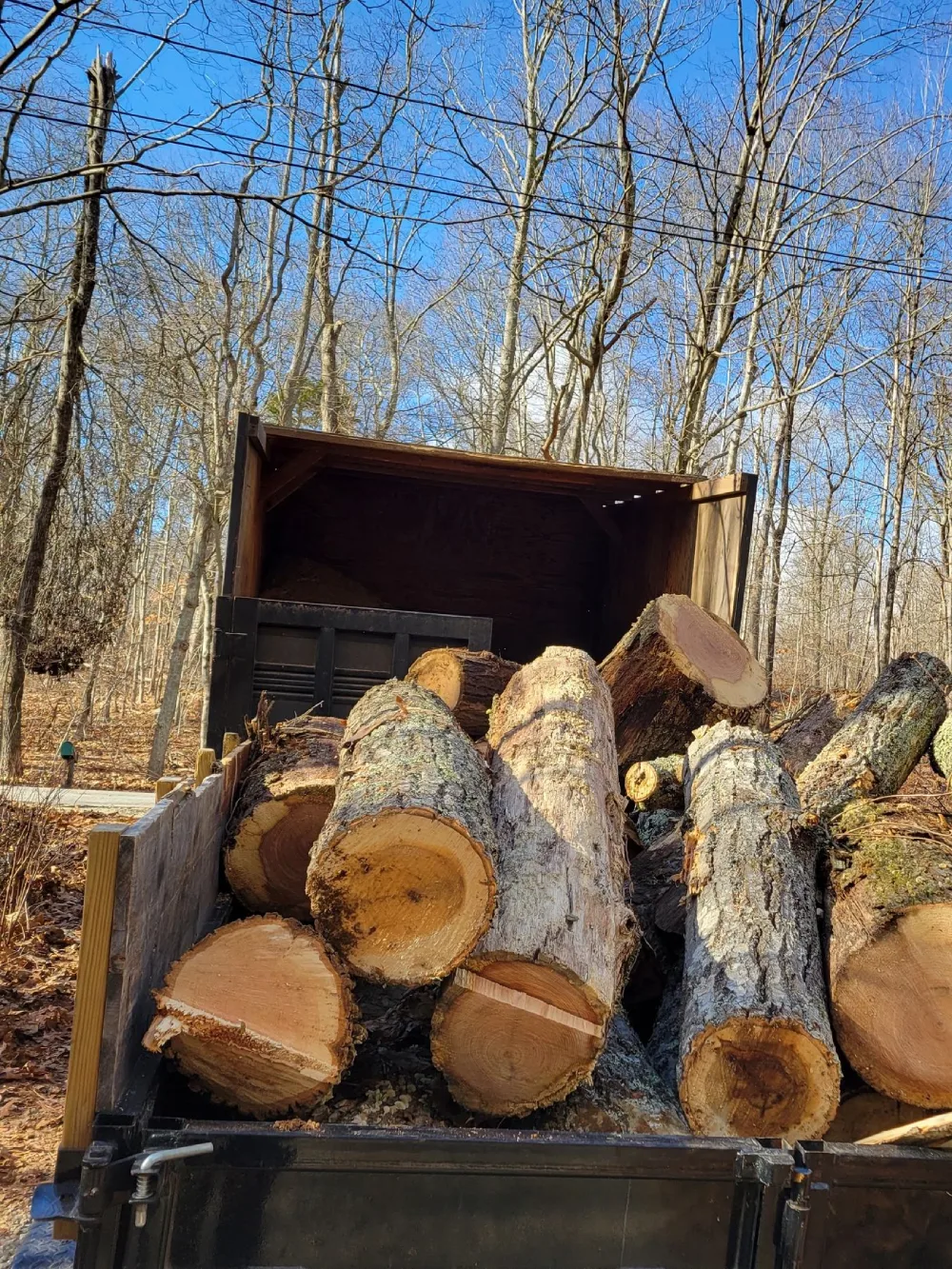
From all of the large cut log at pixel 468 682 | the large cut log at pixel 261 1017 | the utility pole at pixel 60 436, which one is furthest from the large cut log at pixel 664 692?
the utility pole at pixel 60 436

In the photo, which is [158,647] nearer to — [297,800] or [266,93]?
[266,93]

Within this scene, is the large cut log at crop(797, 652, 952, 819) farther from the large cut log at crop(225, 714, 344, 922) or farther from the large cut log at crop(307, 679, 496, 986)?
the large cut log at crop(307, 679, 496, 986)

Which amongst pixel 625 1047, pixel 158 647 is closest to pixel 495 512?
pixel 625 1047

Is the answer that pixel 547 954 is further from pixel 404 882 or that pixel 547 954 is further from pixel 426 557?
pixel 426 557

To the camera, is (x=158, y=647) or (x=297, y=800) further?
(x=158, y=647)

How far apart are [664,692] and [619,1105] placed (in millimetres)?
2632

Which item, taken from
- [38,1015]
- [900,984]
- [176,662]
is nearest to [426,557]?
[38,1015]

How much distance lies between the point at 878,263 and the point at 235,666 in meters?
18.4

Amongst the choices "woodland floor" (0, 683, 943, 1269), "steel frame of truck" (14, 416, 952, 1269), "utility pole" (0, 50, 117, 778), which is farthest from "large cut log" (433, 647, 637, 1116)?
"utility pole" (0, 50, 117, 778)

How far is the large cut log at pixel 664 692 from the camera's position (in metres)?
4.72

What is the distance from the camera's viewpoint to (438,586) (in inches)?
331

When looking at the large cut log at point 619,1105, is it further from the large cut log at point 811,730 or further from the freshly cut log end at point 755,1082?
the large cut log at point 811,730

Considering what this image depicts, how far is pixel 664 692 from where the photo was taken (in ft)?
15.6

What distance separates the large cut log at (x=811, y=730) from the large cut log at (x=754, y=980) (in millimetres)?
2408
